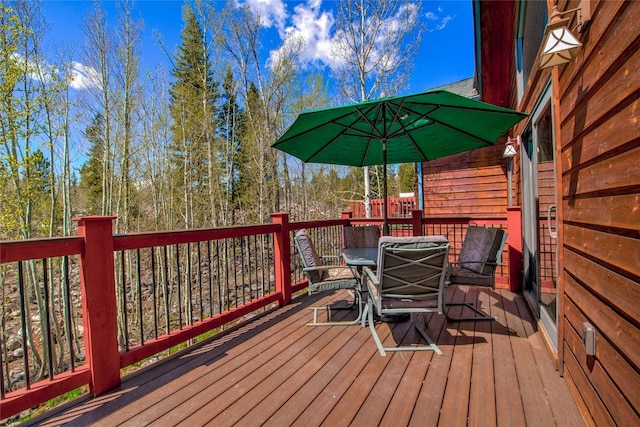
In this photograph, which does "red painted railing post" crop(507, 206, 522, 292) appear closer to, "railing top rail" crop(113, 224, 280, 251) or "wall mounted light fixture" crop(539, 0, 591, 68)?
"wall mounted light fixture" crop(539, 0, 591, 68)

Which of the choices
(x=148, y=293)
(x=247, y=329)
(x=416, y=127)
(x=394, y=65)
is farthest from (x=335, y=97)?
(x=148, y=293)

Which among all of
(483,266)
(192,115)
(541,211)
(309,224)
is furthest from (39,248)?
(192,115)

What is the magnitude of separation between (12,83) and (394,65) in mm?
9786

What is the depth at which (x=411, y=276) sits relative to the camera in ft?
7.97

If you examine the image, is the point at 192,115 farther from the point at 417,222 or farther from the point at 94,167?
the point at 417,222

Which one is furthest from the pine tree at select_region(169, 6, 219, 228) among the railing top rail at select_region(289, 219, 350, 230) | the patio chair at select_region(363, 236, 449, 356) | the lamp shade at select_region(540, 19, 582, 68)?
the lamp shade at select_region(540, 19, 582, 68)

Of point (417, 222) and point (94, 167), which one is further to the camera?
point (94, 167)

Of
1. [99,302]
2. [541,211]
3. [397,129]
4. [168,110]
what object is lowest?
[99,302]

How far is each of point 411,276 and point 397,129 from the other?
76.0 inches

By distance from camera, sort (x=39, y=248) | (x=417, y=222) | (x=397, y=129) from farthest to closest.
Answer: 1. (x=417, y=222)
2. (x=397, y=129)
3. (x=39, y=248)

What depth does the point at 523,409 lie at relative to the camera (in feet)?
5.71

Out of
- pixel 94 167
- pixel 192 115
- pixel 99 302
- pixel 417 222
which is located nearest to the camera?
pixel 99 302

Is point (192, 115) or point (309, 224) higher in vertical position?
point (192, 115)

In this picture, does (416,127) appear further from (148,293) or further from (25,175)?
(148,293)
